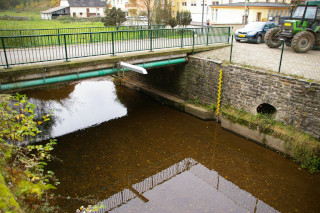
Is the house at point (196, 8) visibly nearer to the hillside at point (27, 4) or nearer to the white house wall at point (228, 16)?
the white house wall at point (228, 16)

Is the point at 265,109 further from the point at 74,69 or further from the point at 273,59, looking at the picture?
the point at 74,69

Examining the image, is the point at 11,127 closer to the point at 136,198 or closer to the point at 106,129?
the point at 136,198

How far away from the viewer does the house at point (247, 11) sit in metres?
32.1

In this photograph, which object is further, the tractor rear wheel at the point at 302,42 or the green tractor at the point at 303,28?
the green tractor at the point at 303,28

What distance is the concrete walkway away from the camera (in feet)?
38.5

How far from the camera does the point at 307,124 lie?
1009cm

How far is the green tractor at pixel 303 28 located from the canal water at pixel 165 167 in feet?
22.3

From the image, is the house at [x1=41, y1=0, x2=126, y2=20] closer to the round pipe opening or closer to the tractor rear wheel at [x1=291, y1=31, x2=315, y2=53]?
the tractor rear wheel at [x1=291, y1=31, x2=315, y2=53]

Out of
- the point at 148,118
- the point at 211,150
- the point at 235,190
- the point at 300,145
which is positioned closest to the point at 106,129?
the point at 148,118

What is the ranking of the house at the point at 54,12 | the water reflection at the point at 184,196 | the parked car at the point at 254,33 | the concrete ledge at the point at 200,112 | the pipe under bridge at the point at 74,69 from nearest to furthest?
1. the water reflection at the point at 184,196
2. the pipe under bridge at the point at 74,69
3. the concrete ledge at the point at 200,112
4. the parked car at the point at 254,33
5. the house at the point at 54,12

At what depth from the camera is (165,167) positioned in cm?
960

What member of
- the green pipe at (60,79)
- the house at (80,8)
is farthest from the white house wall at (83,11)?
the green pipe at (60,79)

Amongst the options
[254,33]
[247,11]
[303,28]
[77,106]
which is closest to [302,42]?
[303,28]

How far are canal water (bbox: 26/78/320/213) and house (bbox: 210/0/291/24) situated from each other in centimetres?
2346
